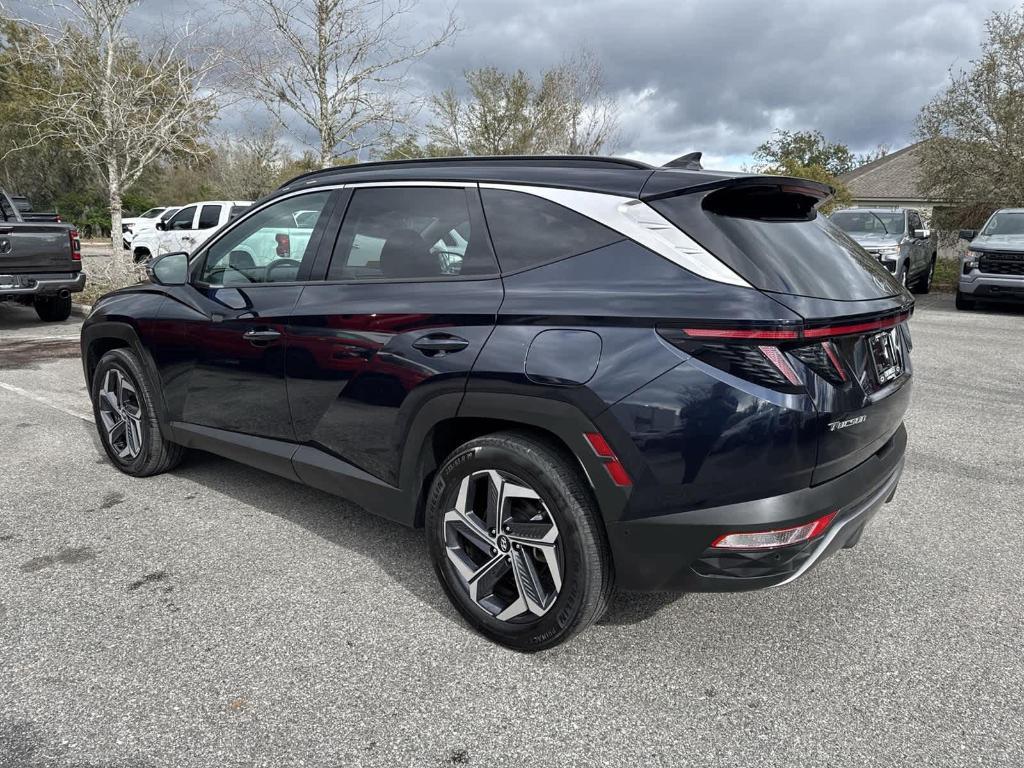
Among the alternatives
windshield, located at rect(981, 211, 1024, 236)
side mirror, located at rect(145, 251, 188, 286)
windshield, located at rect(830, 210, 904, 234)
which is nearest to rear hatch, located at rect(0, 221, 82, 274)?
side mirror, located at rect(145, 251, 188, 286)

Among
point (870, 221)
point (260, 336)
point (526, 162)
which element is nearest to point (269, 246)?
point (260, 336)

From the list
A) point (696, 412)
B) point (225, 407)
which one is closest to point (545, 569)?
point (696, 412)

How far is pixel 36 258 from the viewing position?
33.1ft

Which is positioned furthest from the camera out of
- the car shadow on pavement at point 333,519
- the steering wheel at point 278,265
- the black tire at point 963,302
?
the black tire at point 963,302

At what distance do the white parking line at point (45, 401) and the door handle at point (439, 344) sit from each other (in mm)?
4209

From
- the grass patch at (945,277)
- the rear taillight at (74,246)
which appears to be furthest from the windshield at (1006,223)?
the rear taillight at (74,246)

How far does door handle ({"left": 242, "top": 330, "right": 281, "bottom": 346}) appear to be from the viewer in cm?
334

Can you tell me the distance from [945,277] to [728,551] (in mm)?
22091

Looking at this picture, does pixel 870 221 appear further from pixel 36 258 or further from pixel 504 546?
pixel 504 546

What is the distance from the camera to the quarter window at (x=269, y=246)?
136 inches

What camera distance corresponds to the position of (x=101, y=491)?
4.30 m

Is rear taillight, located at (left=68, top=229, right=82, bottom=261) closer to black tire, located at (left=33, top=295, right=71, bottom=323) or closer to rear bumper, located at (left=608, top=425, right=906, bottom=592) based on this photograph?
black tire, located at (left=33, top=295, right=71, bottom=323)

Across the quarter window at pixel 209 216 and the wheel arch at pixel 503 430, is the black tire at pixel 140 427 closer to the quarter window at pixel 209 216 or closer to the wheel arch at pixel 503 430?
the wheel arch at pixel 503 430

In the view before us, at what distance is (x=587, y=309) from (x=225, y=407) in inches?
83.7
